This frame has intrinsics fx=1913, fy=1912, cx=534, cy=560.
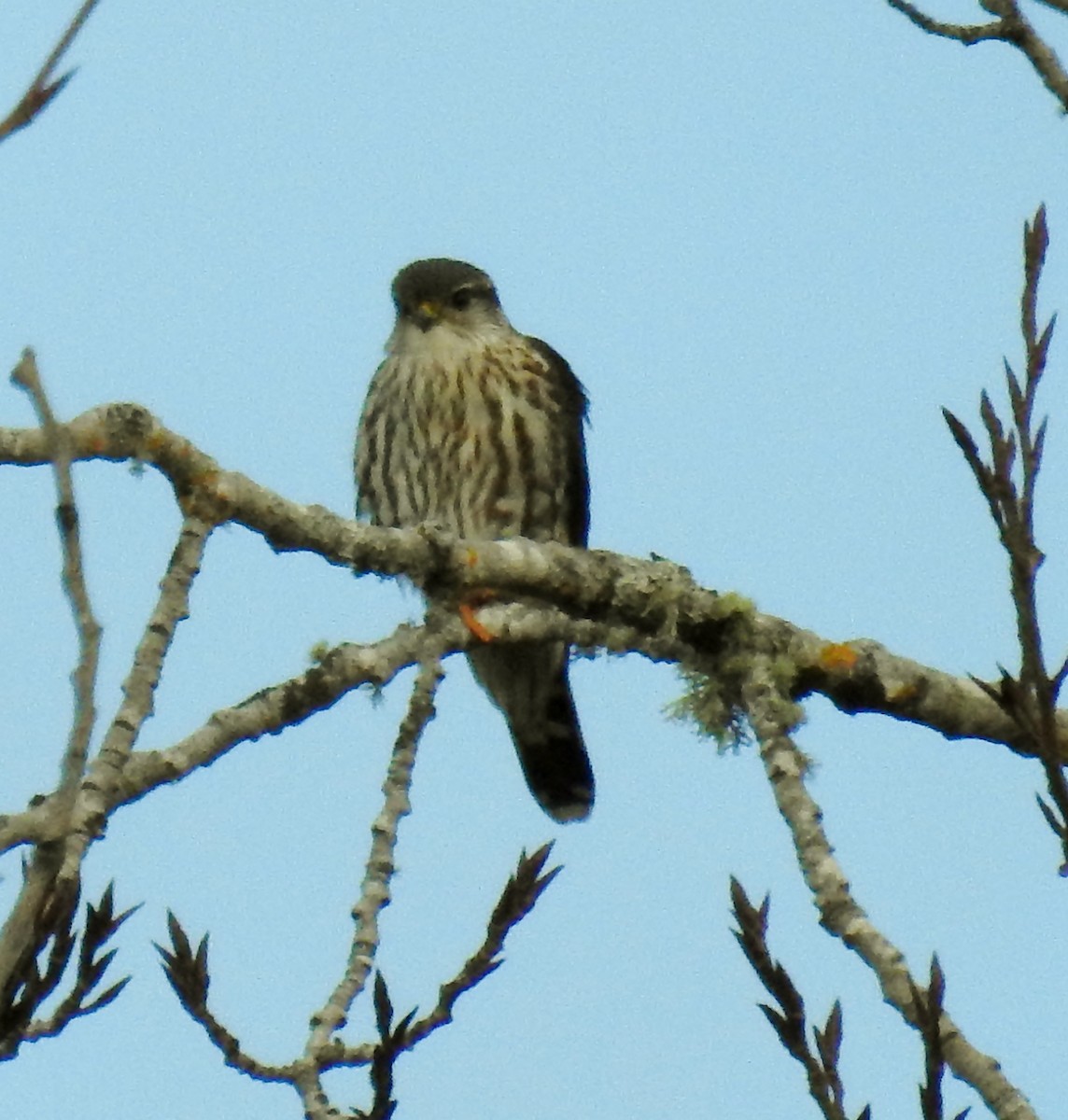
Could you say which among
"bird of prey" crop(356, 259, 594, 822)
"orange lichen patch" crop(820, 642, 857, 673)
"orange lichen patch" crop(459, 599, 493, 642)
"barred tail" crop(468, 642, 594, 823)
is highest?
"bird of prey" crop(356, 259, 594, 822)

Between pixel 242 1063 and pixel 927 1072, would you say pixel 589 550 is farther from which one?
pixel 927 1072

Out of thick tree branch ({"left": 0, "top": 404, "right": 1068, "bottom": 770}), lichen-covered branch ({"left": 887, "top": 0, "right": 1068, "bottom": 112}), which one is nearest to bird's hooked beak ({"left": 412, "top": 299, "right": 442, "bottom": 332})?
thick tree branch ({"left": 0, "top": 404, "right": 1068, "bottom": 770})

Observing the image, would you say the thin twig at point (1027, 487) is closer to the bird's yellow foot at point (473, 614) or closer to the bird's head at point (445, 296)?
the bird's yellow foot at point (473, 614)

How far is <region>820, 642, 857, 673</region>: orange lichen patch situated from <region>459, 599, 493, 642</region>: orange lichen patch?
664mm

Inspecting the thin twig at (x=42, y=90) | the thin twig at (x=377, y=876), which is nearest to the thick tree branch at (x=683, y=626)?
the thin twig at (x=377, y=876)

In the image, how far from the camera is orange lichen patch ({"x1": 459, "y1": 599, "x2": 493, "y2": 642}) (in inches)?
128

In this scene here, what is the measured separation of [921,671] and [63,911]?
85.1 inches

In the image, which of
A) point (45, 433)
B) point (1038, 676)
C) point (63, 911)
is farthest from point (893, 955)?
point (45, 433)

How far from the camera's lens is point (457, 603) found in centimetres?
327

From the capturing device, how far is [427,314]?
617cm

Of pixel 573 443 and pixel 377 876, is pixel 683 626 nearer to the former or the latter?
pixel 377 876

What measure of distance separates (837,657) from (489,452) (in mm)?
2251

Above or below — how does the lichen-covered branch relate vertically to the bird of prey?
below

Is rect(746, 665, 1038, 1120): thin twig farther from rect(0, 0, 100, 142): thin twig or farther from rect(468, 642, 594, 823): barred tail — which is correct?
rect(468, 642, 594, 823): barred tail
